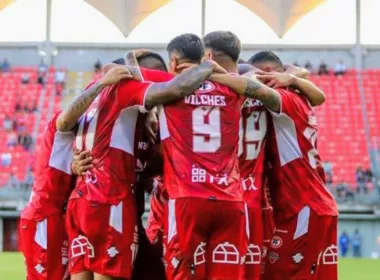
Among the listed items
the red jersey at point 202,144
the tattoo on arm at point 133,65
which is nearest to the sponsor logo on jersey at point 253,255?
the red jersey at point 202,144

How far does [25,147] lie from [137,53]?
26.2m

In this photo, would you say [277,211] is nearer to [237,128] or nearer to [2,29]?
[237,128]

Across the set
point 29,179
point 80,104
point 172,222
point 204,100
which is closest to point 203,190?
point 172,222

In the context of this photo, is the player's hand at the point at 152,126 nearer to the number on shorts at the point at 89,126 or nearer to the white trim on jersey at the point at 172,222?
the number on shorts at the point at 89,126

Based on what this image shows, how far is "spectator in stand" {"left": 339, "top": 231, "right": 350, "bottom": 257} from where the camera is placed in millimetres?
27633

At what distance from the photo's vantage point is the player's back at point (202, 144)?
606cm

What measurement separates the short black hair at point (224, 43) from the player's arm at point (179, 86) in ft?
0.93

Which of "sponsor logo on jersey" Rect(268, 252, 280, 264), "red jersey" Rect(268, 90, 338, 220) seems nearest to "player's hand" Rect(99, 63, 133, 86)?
"red jersey" Rect(268, 90, 338, 220)

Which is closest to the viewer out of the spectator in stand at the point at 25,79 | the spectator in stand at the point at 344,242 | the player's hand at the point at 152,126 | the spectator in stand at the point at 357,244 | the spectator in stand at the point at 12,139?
the player's hand at the point at 152,126

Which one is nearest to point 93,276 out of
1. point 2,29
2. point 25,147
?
point 25,147

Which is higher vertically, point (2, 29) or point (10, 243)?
point (2, 29)

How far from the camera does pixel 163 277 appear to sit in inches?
277

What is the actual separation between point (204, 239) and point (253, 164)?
0.80 m

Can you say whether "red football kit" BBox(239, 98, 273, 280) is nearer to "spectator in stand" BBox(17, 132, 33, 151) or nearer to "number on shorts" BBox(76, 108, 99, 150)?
"number on shorts" BBox(76, 108, 99, 150)
